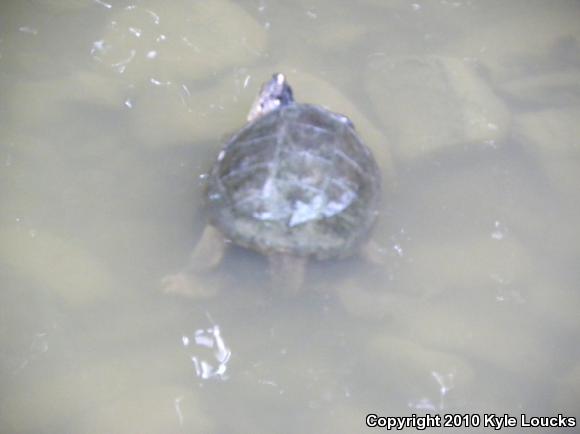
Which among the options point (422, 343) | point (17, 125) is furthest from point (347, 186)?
point (17, 125)

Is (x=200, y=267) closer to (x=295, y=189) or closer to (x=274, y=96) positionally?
(x=295, y=189)

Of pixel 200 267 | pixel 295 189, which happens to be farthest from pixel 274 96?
pixel 200 267

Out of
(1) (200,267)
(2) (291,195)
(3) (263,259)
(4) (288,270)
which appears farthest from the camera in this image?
(3) (263,259)

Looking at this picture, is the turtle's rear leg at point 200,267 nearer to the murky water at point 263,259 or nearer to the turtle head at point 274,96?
the murky water at point 263,259

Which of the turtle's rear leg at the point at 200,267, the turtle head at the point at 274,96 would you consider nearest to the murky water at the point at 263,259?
the turtle's rear leg at the point at 200,267

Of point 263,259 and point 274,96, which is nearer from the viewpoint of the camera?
point 263,259

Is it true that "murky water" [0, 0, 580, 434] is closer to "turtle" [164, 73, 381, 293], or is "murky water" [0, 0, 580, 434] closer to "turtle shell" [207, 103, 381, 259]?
"turtle" [164, 73, 381, 293]
